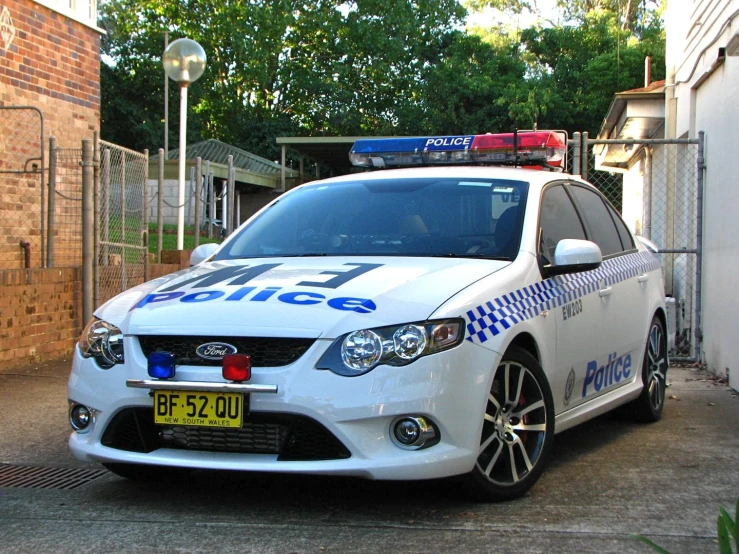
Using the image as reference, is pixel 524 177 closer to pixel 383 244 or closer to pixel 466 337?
pixel 383 244

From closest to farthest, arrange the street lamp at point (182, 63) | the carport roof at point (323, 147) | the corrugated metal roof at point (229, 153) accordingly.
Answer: the street lamp at point (182, 63) → the carport roof at point (323, 147) → the corrugated metal roof at point (229, 153)

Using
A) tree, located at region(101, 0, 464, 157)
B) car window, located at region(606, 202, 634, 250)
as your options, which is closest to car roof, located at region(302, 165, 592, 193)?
car window, located at region(606, 202, 634, 250)

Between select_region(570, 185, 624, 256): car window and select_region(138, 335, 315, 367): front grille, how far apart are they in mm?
2580

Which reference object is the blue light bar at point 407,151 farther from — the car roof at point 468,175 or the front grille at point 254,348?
the front grille at point 254,348

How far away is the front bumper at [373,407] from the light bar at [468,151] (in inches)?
144

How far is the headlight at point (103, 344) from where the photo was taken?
4.38m

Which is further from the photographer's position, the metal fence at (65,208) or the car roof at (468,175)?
the metal fence at (65,208)

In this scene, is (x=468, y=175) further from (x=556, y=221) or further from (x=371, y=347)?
(x=371, y=347)

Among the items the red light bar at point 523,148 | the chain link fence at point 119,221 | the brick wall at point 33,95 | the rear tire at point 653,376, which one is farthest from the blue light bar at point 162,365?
the brick wall at point 33,95

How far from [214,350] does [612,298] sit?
264 cm

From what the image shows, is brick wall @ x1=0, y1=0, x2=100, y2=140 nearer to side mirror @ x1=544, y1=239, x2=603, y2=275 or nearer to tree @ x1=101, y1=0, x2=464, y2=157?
side mirror @ x1=544, y1=239, x2=603, y2=275

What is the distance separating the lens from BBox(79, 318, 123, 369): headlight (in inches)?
172

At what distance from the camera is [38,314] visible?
30.5 ft

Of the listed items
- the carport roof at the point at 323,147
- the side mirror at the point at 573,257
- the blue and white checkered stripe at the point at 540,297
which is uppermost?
the carport roof at the point at 323,147
